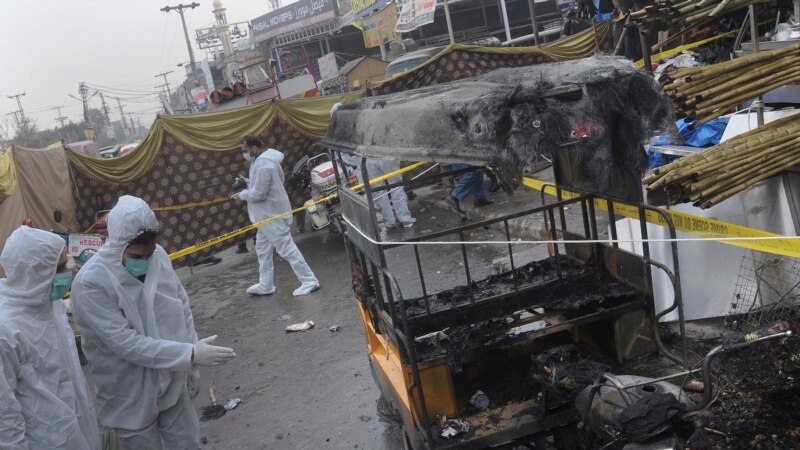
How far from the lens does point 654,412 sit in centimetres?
285

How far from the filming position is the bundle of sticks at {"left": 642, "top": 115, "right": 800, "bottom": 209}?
3.93 metres

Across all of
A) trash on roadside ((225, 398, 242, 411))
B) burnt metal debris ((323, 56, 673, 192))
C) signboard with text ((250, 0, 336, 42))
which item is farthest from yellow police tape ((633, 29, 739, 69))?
signboard with text ((250, 0, 336, 42))

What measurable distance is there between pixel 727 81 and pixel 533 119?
217cm

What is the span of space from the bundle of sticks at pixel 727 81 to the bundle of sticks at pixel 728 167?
0.87ft

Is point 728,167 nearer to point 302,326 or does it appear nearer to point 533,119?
point 533,119

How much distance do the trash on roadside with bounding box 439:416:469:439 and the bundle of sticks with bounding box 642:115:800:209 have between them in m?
1.83

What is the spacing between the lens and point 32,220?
32.7 feet

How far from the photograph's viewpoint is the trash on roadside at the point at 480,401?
12.9 feet

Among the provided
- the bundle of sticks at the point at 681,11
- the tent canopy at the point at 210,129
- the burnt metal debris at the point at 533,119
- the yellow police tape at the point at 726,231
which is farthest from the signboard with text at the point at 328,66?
the burnt metal debris at the point at 533,119

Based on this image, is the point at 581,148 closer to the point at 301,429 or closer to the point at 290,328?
the point at 301,429

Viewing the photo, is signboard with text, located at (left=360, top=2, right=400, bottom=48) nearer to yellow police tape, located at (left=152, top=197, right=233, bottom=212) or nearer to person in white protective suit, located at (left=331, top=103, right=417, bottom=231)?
yellow police tape, located at (left=152, top=197, right=233, bottom=212)

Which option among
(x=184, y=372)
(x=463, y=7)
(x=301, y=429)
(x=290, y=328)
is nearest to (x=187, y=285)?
(x=290, y=328)

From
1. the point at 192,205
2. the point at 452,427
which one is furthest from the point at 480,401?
the point at 192,205

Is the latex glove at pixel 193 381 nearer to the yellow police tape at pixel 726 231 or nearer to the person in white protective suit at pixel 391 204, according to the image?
the yellow police tape at pixel 726 231
